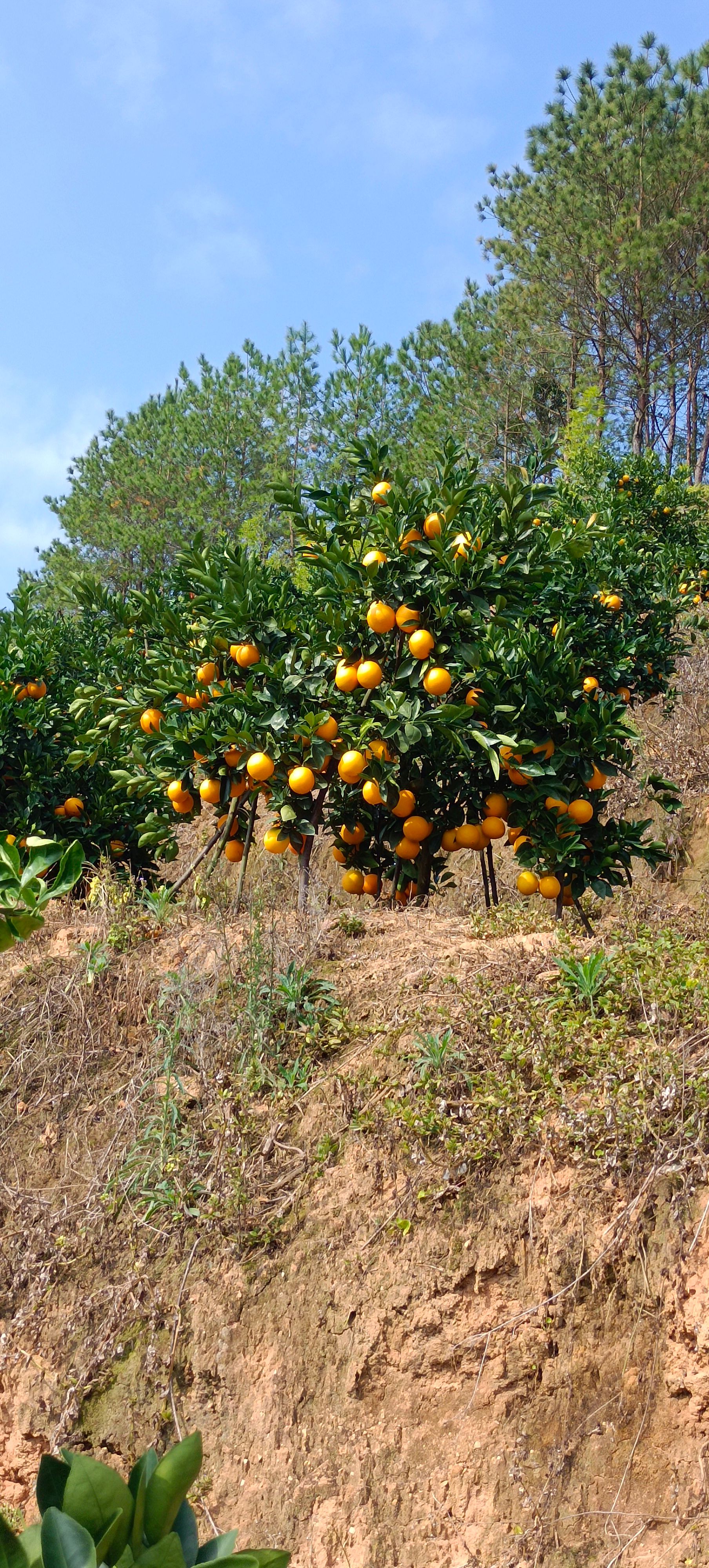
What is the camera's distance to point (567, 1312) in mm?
3346

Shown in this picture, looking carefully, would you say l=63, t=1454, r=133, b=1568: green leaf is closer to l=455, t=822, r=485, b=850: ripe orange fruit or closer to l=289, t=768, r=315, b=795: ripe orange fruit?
l=289, t=768, r=315, b=795: ripe orange fruit

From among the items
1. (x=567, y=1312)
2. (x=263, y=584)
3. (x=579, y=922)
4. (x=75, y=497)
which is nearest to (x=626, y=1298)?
(x=567, y=1312)

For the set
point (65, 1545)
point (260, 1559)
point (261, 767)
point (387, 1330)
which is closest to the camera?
point (65, 1545)

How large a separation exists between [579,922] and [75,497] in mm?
24701

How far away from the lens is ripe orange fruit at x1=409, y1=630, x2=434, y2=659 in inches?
190

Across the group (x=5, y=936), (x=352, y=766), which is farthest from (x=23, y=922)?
(x=352, y=766)

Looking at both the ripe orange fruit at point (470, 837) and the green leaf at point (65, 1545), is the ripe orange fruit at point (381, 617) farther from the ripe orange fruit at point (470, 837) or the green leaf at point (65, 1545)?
the green leaf at point (65, 1545)

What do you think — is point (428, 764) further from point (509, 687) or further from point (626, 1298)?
point (626, 1298)

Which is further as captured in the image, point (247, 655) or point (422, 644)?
point (247, 655)

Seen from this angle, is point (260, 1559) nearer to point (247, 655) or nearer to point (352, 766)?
point (352, 766)

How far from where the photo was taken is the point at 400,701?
15.8 feet

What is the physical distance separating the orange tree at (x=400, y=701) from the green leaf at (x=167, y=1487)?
3.13 meters

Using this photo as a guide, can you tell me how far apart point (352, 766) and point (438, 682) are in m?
0.52

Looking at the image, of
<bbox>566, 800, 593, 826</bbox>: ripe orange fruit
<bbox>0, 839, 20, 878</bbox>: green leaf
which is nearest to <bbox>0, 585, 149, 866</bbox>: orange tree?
<bbox>566, 800, 593, 826</bbox>: ripe orange fruit
